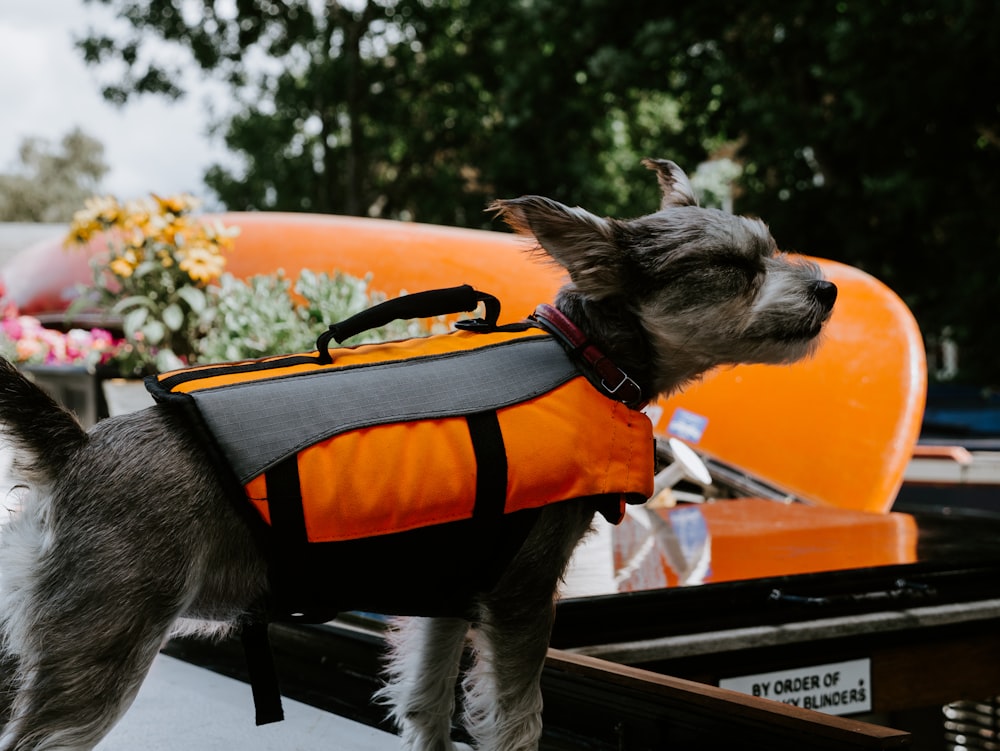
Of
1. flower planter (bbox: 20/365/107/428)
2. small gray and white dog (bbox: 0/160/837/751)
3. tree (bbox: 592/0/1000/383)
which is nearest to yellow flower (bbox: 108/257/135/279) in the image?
flower planter (bbox: 20/365/107/428)

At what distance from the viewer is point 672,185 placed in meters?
2.73

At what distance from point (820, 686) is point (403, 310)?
189 centimetres

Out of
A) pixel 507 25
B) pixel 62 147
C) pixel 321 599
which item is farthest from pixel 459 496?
pixel 62 147

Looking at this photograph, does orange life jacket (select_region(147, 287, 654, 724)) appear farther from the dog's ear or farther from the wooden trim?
the wooden trim

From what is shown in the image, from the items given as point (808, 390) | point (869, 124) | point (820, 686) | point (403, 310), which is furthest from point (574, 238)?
point (869, 124)

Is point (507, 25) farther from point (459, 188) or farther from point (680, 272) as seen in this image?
point (680, 272)

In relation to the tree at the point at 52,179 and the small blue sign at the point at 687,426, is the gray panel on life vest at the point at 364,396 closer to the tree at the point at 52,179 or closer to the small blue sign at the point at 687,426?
the small blue sign at the point at 687,426

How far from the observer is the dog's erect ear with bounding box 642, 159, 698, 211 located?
2674 mm

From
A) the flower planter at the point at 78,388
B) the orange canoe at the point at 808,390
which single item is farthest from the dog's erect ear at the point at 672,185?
the flower planter at the point at 78,388

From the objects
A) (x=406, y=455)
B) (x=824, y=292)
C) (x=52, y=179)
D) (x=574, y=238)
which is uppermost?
(x=574, y=238)

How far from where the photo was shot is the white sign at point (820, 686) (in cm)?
305

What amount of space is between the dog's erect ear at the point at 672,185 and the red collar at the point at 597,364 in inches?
19.4

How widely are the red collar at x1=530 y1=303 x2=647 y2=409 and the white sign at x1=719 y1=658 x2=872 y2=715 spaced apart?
3.89 ft

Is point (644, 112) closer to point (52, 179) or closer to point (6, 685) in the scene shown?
point (6, 685)
